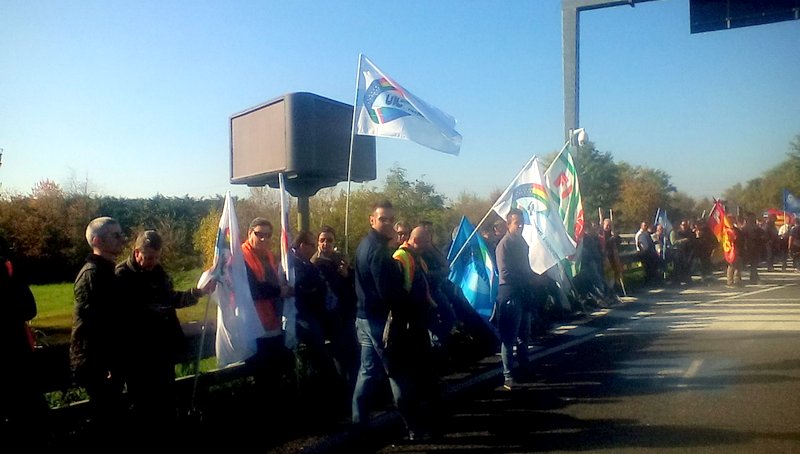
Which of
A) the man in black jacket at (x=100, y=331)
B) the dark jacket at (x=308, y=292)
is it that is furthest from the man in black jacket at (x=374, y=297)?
the man in black jacket at (x=100, y=331)

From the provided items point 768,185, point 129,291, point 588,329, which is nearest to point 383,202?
point 129,291

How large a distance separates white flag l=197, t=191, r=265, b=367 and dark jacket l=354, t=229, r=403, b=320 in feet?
3.25

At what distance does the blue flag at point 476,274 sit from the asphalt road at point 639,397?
974mm

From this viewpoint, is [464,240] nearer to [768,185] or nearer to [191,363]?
[191,363]

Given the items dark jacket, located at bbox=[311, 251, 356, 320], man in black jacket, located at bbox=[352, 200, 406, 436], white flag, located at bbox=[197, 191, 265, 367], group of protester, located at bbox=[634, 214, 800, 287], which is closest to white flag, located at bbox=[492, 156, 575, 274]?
dark jacket, located at bbox=[311, 251, 356, 320]

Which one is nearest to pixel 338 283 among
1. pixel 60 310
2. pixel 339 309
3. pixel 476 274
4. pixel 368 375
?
pixel 339 309

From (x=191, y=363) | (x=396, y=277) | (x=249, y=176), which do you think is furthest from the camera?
(x=249, y=176)

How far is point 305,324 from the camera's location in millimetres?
6488

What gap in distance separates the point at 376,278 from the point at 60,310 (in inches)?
431

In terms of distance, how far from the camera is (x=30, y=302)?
442cm

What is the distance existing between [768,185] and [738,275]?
4294 centimetres

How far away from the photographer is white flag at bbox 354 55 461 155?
752 centimetres

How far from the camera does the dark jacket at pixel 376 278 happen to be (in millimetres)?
5352

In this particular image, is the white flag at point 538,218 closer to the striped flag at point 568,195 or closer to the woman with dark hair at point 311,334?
the striped flag at point 568,195
